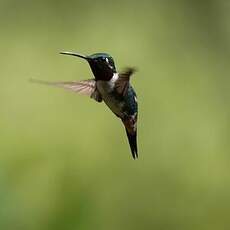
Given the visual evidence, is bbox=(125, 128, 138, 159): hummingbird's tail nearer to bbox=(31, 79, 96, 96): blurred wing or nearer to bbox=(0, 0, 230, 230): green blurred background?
bbox=(31, 79, 96, 96): blurred wing

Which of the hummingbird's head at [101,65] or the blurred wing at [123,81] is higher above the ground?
the hummingbird's head at [101,65]

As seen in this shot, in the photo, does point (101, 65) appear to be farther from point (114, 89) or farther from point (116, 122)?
point (116, 122)

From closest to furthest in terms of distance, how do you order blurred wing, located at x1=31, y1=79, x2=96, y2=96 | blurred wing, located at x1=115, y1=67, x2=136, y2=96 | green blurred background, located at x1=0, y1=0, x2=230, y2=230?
blurred wing, located at x1=115, y1=67, x2=136, y2=96 → blurred wing, located at x1=31, y1=79, x2=96, y2=96 → green blurred background, located at x1=0, y1=0, x2=230, y2=230

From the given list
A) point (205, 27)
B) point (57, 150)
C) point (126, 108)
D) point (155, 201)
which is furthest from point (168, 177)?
point (126, 108)

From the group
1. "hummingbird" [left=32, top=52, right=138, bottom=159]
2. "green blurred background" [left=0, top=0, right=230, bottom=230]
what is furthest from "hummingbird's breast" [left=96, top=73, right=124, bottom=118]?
"green blurred background" [left=0, top=0, right=230, bottom=230]

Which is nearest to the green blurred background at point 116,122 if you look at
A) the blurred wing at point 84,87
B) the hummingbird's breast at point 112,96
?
the blurred wing at point 84,87

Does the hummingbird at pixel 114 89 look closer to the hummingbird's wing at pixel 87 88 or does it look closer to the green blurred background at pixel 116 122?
the hummingbird's wing at pixel 87 88

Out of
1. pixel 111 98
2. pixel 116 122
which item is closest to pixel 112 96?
pixel 111 98

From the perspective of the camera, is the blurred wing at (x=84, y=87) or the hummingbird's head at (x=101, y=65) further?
the blurred wing at (x=84, y=87)
